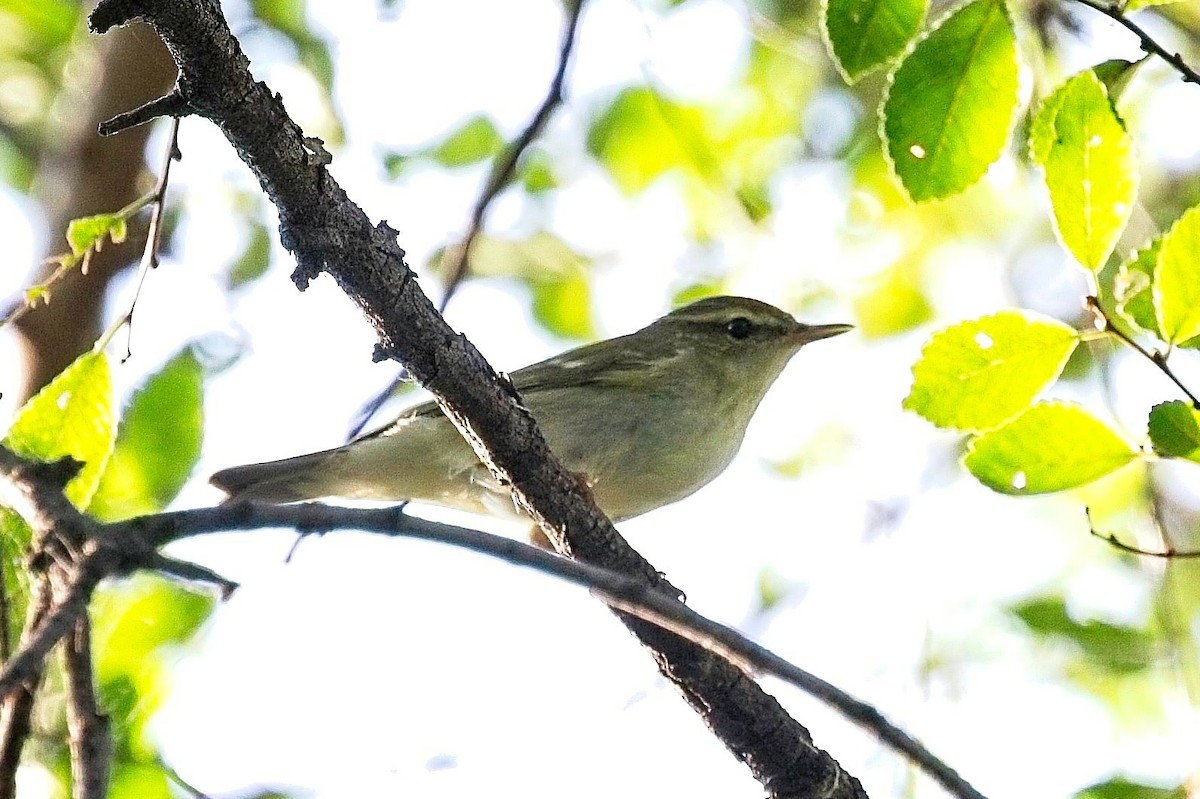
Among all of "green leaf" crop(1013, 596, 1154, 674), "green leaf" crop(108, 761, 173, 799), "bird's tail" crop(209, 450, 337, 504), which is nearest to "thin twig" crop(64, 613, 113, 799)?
"green leaf" crop(108, 761, 173, 799)

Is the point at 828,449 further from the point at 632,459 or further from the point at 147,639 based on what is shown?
the point at 147,639

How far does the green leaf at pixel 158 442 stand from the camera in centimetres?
316

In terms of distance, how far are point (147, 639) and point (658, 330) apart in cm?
299

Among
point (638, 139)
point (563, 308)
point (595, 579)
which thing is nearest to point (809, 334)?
point (563, 308)

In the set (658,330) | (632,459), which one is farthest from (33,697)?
(658,330)

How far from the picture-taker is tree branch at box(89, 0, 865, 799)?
208cm

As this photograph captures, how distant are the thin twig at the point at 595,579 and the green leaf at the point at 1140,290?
1.05 meters

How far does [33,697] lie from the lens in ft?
5.28

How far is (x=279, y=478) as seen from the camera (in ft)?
15.9

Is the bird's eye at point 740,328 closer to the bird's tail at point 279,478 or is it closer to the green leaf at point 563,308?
the green leaf at point 563,308

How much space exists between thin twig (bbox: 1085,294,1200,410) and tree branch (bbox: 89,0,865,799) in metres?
1.12

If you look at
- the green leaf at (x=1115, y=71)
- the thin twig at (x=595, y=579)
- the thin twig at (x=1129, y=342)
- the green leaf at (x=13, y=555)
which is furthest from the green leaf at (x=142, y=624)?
the green leaf at (x=1115, y=71)

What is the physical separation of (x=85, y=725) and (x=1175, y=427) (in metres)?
1.68

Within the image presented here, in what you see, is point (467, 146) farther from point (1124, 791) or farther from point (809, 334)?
point (1124, 791)
